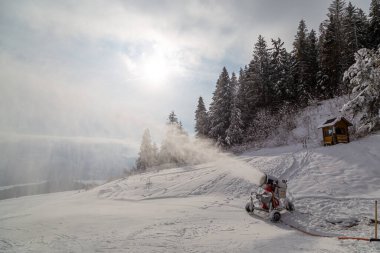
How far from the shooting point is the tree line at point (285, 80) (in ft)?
122

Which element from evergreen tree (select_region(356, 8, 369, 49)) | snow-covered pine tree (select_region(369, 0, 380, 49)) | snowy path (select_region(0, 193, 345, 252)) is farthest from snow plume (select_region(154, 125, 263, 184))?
snow-covered pine tree (select_region(369, 0, 380, 49))

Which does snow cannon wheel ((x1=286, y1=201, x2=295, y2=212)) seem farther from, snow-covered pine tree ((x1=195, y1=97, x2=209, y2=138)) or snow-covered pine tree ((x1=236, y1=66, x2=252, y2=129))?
snow-covered pine tree ((x1=195, y1=97, x2=209, y2=138))

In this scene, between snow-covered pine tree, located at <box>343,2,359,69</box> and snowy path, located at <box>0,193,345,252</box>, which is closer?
snowy path, located at <box>0,193,345,252</box>

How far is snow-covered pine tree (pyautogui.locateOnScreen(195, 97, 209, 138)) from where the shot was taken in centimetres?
4284

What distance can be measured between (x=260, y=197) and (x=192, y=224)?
12.5ft

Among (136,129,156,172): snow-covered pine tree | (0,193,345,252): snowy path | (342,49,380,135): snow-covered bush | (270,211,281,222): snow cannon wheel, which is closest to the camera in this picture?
(0,193,345,252): snowy path

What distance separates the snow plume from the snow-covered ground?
15.3ft

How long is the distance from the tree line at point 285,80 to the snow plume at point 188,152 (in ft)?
6.07

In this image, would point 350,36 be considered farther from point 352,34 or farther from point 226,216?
point 226,216

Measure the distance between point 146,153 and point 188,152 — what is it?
1647 centimetres

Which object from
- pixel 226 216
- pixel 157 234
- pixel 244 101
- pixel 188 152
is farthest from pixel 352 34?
pixel 157 234

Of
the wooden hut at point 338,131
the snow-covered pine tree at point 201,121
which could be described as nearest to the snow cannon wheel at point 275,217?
the wooden hut at point 338,131

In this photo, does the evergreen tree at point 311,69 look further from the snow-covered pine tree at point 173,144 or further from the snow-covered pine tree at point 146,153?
the snow-covered pine tree at point 146,153

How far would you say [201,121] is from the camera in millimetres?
44438
